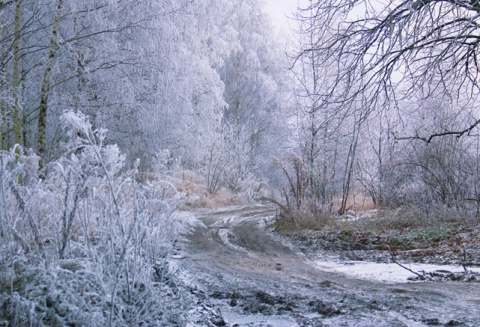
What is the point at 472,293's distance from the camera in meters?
5.05

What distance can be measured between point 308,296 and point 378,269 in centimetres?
211

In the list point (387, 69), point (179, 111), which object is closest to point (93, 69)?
point (179, 111)

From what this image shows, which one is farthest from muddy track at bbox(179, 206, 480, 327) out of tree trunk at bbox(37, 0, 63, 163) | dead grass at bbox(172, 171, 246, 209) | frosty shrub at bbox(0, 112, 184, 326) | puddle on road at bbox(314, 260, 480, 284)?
dead grass at bbox(172, 171, 246, 209)

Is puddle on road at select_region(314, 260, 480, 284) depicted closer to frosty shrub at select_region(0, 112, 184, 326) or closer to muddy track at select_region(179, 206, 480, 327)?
muddy track at select_region(179, 206, 480, 327)

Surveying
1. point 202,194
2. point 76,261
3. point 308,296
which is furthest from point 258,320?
point 202,194

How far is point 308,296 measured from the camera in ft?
16.8

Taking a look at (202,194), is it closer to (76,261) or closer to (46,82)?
(46,82)

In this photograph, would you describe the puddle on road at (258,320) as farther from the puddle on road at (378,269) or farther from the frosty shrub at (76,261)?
the puddle on road at (378,269)

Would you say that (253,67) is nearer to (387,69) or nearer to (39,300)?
(387,69)

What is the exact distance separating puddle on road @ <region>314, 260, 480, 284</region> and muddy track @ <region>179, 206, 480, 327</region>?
0.25 m

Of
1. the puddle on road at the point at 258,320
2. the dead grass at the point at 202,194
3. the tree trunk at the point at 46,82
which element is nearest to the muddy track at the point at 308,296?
the puddle on road at the point at 258,320

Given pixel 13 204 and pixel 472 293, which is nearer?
pixel 13 204

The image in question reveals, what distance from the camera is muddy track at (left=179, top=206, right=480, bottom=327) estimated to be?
425 centimetres

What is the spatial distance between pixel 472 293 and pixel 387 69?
11.6 ft
